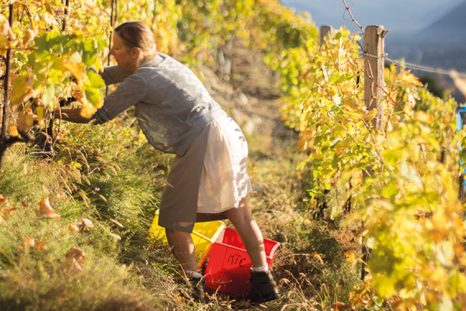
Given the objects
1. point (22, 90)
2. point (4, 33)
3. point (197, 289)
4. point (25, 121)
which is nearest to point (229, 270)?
point (197, 289)

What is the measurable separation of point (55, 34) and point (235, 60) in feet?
31.2

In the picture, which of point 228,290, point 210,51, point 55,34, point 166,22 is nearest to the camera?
point 55,34

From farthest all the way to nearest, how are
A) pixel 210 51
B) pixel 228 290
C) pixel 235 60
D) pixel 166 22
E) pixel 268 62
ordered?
pixel 235 60, pixel 210 51, pixel 268 62, pixel 166 22, pixel 228 290

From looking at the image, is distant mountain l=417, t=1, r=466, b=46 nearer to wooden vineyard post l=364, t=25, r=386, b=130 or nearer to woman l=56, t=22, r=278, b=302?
wooden vineyard post l=364, t=25, r=386, b=130

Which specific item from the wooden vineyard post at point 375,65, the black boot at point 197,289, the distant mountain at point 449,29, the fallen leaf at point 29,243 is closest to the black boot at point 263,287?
the black boot at point 197,289

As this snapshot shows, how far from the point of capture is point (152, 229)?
12.9 feet

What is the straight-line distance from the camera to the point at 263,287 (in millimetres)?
3568

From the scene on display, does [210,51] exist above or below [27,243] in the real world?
above

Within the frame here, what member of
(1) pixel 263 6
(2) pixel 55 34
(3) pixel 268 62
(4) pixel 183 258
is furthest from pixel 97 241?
(1) pixel 263 6

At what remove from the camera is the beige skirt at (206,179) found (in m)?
3.39

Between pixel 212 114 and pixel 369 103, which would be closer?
pixel 212 114

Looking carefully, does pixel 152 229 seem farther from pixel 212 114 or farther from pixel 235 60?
pixel 235 60

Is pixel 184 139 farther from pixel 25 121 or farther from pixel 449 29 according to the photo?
pixel 449 29

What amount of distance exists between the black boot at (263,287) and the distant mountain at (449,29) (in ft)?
109
